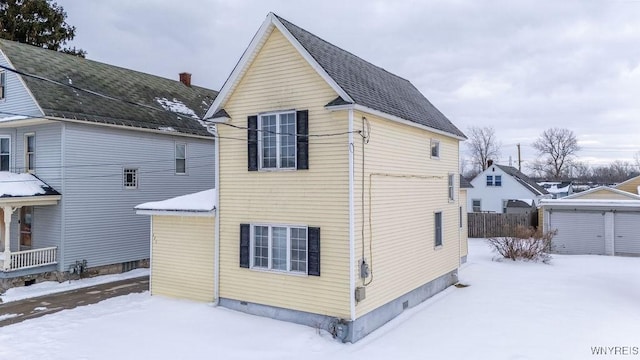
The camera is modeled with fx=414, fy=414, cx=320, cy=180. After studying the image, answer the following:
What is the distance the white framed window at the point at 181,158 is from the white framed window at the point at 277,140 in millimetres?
10501

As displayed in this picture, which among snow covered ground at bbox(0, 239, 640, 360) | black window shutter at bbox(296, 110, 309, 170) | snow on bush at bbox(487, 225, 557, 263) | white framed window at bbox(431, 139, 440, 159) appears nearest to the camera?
snow covered ground at bbox(0, 239, 640, 360)

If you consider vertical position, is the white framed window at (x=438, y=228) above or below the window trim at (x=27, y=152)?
below

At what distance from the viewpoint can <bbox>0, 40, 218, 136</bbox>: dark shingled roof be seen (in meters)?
16.2

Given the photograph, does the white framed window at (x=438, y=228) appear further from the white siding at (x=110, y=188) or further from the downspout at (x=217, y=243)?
the white siding at (x=110, y=188)

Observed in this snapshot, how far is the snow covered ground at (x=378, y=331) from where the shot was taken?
29.4ft

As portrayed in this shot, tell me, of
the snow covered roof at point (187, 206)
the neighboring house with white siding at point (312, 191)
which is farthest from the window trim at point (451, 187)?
the snow covered roof at point (187, 206)

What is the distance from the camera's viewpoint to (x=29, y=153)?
17188 mm

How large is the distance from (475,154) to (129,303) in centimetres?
8337

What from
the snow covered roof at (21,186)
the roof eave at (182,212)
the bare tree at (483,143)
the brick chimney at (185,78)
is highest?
the bare tree at (483,143)

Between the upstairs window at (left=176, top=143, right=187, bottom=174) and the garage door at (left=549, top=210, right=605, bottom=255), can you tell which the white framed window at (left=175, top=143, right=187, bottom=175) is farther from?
the garage door at (left=549, top=210, right=605, bottom=255)

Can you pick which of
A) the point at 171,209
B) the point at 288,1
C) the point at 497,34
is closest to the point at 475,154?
the point at 497,34

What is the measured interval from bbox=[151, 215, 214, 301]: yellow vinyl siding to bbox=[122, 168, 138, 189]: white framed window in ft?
18.7

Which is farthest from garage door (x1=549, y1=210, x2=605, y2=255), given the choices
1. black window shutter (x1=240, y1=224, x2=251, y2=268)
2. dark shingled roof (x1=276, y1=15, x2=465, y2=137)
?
black window shutter (x1=240, y1=224, x2=251, y2=268)

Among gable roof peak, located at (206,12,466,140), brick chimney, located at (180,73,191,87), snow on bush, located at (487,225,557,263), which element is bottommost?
snow on bush, located at (487,225,557,263)
